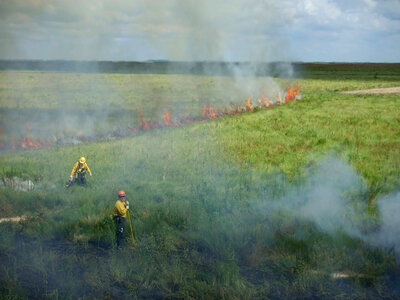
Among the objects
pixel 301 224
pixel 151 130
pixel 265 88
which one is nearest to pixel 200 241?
pixel 301 224

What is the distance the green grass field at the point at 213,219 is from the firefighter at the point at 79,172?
27 cm

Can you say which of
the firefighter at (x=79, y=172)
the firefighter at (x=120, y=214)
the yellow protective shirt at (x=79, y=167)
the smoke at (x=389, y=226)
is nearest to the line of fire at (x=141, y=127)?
the firefighter at (x=79, y=172)

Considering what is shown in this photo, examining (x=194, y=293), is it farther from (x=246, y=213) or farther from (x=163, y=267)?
(x=246, y=213)

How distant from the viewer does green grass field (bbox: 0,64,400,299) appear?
6316mm

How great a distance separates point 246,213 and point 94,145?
9445 millimetres

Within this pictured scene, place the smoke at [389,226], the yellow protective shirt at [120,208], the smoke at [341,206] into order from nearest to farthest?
the smoke at [389,226] → the smoke at [341,206] → the yellow protective shirt at [120,208]

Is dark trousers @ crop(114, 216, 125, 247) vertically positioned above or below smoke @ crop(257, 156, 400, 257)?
below

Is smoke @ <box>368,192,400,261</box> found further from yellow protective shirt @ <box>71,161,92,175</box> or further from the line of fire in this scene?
the line of fire

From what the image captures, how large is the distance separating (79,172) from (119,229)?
3.79 metres

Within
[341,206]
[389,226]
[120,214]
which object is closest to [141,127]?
[120,214]

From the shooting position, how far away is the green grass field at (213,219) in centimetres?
632

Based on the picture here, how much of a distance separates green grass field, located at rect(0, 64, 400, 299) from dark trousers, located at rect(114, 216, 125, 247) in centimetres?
22

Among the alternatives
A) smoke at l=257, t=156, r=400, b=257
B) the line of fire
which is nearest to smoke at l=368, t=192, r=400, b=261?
smoke at l=257, t=156, r=400, b=257

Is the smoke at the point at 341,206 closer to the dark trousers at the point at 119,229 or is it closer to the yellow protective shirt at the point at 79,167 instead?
the dark trousers at the point at 119,229
